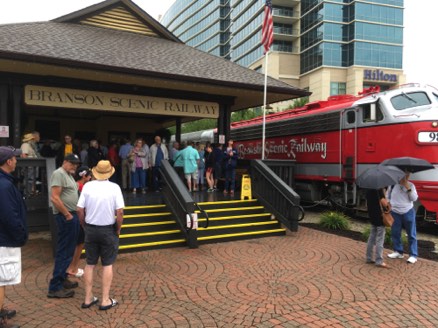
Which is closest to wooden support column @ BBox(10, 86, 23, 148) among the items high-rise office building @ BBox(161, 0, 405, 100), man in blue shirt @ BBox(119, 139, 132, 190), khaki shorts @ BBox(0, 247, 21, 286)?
man in blue shirt @ BBox(119, 139, 132, 190)

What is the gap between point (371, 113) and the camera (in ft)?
33.4

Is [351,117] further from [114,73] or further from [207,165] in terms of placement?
[114,73]

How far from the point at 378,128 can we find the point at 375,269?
5.03 meters

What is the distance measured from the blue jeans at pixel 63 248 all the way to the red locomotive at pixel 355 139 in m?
7.99

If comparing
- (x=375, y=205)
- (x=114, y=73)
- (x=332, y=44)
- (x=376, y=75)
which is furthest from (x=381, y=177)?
(x=376, y=75)

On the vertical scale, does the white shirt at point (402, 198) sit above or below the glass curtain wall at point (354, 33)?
below

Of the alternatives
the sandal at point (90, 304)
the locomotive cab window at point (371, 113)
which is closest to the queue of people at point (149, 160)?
the locomotive cab window at point (371, 113)

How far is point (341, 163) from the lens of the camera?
11.1 meters

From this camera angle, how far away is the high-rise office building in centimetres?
5428

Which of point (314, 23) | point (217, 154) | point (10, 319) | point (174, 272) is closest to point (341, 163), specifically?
point (217, 154)

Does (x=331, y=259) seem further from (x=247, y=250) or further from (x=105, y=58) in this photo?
(x=105, y=58)

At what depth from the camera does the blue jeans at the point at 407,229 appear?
6539mm

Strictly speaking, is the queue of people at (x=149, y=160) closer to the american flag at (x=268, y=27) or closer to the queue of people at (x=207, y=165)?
the queue of people at (x=207, y=165)

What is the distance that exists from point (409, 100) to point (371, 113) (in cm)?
98
